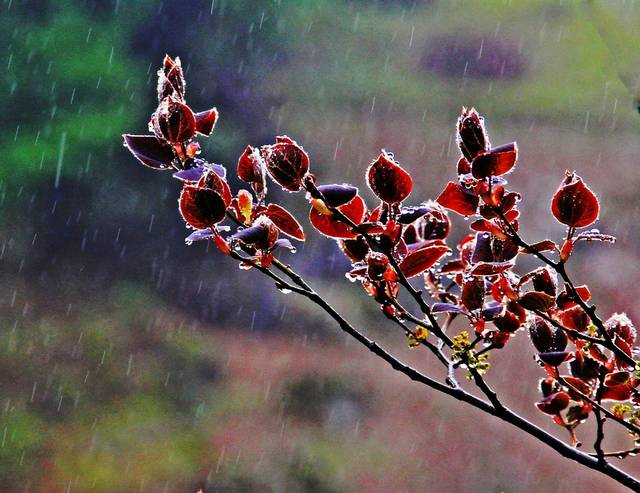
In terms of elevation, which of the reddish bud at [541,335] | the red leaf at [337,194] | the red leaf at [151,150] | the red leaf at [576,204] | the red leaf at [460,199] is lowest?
the reddish bud at [541,335]

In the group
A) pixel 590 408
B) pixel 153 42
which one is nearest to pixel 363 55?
pixel 153 42

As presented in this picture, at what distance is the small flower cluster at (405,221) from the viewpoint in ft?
1.31

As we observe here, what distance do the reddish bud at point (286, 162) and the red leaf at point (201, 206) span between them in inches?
1.5

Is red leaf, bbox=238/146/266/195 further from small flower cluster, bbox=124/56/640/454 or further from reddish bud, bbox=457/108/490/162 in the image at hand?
reddish bud, bbox=457/108/490/162

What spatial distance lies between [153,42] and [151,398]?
50.5 inches

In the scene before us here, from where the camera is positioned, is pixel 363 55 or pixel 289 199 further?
pixel 363 55

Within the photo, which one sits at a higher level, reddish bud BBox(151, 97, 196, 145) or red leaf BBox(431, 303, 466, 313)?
reddish bud BBox(151, 97, 196, 145)

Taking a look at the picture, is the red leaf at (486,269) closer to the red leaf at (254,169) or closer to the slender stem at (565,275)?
the slender stem at (565,275)

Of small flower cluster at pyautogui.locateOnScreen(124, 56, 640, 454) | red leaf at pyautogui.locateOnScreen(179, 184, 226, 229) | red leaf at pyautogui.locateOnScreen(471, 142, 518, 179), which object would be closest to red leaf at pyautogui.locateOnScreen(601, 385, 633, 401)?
small flower cluster at pyautogui.locateOnScreen(124, 56, 640, 454)

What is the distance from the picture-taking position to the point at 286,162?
0.39 m

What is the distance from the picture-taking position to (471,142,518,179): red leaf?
38cm

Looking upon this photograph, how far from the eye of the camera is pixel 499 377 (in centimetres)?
172

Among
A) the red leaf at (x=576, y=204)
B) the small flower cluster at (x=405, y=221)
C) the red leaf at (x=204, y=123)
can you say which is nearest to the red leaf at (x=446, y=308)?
the small flower cluster at (x=405, y=221)

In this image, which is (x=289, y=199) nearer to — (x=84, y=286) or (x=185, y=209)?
(x=84, y=286)
